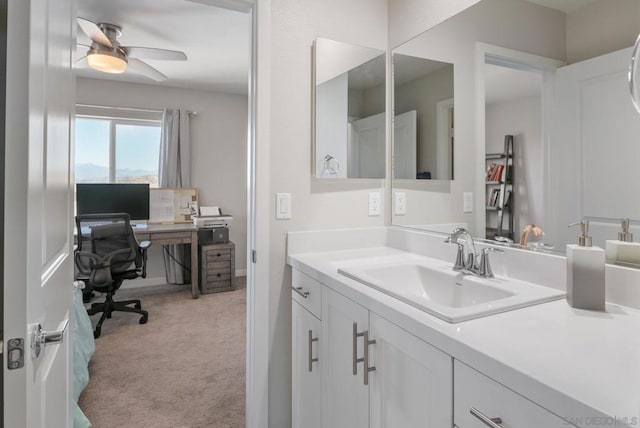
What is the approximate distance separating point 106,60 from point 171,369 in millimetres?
2341

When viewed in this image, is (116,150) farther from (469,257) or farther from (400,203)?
(469,257)

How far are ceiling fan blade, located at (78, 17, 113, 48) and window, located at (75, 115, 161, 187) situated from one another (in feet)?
6.04

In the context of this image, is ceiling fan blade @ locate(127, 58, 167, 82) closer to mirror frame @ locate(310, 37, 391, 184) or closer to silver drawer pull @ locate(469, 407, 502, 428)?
mirror frame @ locate(310, 37, 391, 184)

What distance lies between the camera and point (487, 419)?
651 millimetres

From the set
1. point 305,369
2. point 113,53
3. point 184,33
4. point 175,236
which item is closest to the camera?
point 305,369

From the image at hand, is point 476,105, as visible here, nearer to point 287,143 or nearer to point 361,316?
point 287,143

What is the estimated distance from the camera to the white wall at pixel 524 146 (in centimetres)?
120

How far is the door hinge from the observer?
2.04 ft

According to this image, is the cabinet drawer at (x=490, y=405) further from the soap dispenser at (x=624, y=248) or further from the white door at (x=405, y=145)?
the white door at (x=405, y=145)

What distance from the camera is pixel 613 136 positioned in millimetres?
994

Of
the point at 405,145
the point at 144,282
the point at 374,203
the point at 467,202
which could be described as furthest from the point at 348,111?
the point at 144,282

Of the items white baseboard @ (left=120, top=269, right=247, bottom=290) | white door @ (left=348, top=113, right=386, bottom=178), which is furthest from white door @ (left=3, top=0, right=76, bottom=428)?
white baseboard @ (left=120, top=269, right=247, bottom=290)

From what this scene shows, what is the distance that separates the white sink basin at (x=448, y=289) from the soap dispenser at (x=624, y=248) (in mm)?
168

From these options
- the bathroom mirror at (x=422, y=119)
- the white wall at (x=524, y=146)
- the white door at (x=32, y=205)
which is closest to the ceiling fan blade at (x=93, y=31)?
the white door at (x=32, y=205)
